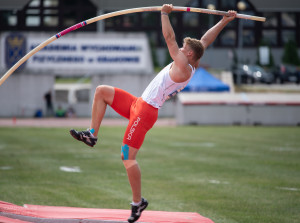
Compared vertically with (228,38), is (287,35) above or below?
above

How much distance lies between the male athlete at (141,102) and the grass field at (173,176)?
1784 mm

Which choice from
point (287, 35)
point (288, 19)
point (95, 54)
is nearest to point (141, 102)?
point (95, 54)

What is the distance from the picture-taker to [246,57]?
2714 inches

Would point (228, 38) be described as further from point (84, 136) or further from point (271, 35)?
point (84, 136)

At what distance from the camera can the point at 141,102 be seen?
6.98 m

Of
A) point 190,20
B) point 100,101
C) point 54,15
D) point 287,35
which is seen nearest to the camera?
point 100,101

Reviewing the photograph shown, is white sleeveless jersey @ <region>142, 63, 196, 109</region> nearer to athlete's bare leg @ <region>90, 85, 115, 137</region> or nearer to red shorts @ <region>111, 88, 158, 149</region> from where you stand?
red shorts @ <region>111, 88, 158, 149</region>

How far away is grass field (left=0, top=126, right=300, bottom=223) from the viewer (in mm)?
8922

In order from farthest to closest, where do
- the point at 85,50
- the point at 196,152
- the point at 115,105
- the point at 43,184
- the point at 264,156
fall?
the point at 85,50 → the point at 196,152 → the point at 264,156 → the point at 43,184 → the point at 115,105

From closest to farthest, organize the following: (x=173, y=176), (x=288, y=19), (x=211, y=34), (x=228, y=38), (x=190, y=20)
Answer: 1. (x=211, y=34)
2. (x=173, y=176)
3. (x=190, y=20)
4. (x=228, y=38)
5. (x=288, y=19)

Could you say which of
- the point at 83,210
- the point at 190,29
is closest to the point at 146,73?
the point at 83,210

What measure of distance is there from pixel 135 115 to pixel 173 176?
17.2ft

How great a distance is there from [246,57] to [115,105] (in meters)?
63.5

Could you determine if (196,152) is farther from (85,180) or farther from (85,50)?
(85,50)
